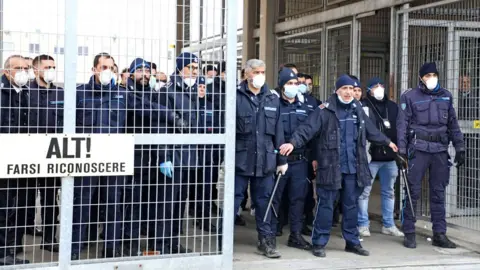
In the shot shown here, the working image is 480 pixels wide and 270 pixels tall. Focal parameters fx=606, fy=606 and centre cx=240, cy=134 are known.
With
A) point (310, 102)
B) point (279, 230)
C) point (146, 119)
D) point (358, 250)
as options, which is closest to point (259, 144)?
point (146, 119)

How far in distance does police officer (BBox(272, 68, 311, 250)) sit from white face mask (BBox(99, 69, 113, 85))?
2132 millimetres

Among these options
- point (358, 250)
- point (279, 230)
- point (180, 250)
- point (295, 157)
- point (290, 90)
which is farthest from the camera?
point (279, 230)

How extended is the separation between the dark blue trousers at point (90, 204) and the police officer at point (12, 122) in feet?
1.53

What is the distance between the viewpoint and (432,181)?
22.5ft

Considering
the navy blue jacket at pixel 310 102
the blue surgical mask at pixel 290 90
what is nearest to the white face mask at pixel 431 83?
the navy blue jacket at pixel 310 102

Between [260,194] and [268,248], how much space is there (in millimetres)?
555

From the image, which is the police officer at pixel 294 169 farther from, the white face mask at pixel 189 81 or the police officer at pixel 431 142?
the white face mask at pixel 189 81

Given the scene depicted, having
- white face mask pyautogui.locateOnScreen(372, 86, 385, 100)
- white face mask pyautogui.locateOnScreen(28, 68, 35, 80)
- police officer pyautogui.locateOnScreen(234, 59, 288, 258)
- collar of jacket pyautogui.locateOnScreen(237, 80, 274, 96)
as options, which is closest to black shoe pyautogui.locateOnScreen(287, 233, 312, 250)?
police officer pyautogui.locateOnScreen(234, 59, 288, 258)

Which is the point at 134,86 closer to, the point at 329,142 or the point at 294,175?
the point at 329,142

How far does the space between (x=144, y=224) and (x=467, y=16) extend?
16.1 feet

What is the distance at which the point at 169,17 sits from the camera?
16.7 feet

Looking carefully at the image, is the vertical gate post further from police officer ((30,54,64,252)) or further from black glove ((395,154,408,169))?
black glove ((395,154,408,169))

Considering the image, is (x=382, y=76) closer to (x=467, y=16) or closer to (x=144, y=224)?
(x=467, y=16)

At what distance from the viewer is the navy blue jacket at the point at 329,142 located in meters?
6.24
